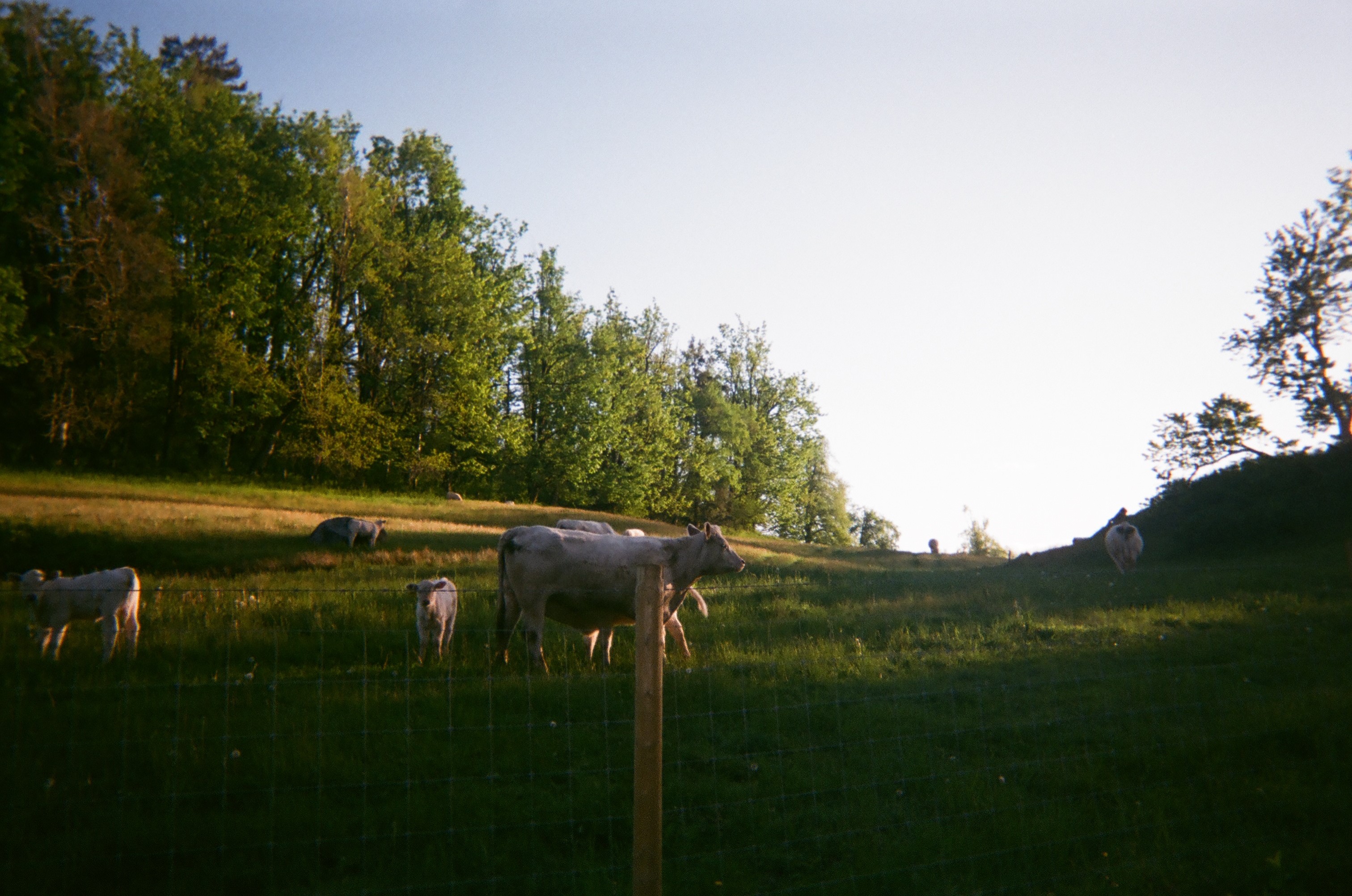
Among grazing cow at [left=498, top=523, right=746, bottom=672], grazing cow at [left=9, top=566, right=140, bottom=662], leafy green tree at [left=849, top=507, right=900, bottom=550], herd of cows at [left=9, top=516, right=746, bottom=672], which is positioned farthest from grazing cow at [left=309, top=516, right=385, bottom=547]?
leafy green tree at [left=849, top=507, right=900, bottom=550]

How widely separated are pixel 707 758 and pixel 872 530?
75542 mm

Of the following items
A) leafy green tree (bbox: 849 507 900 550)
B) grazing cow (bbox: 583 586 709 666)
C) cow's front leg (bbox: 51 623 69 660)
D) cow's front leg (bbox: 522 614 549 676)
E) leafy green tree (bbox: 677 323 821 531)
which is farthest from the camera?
leafy green tree (bbox: 849 507 900 550)

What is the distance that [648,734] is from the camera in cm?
435

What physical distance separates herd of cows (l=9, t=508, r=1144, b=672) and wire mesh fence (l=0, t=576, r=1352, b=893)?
1.78ft

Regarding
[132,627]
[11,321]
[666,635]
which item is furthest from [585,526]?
[11,321]

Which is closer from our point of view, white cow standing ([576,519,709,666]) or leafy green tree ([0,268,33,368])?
white cow standing ([576,519,709,666])

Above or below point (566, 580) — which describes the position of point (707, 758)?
below

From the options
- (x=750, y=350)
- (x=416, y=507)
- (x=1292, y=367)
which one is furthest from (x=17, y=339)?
(x=1292, y=367)

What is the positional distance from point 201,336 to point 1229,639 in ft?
142

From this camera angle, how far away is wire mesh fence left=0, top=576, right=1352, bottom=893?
5711 millimetres

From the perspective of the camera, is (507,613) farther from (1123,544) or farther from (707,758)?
(1123,544)

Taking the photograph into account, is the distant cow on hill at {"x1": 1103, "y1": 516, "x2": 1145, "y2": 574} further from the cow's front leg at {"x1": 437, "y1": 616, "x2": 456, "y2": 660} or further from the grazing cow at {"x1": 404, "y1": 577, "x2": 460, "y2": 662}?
the grazing cow at {"x1": 404, "y1": 577, "x2": 460, "y2": 662}

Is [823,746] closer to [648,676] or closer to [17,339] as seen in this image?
[648,676]

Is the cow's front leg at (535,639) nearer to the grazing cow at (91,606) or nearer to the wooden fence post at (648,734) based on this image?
the grazing cow at (91,606)
